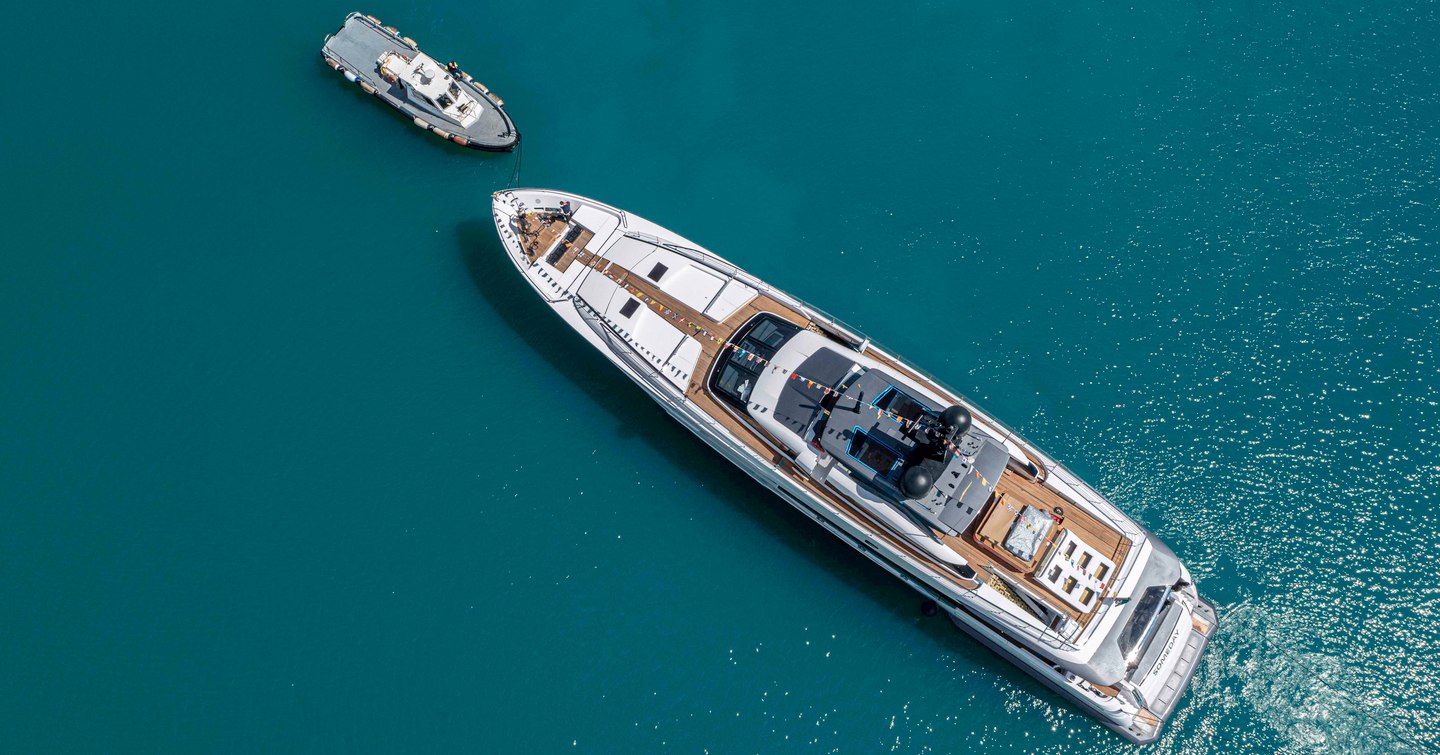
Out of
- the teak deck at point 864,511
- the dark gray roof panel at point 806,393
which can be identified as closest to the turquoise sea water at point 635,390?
the teak deck at point 864,511

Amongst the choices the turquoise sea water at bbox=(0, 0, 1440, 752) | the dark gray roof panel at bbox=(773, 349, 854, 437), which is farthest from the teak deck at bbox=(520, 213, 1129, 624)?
the turquoise sea water at bbox=(0, 0, 1440, 752)

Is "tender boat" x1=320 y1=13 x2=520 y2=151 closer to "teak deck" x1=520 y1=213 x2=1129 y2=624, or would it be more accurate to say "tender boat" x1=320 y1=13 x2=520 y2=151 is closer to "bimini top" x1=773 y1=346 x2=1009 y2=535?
"teak deck" x1=520 y1=213 x2=1129 y2=624

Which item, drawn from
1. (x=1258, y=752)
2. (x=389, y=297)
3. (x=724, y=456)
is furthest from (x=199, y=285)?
(x=1258, y=752)

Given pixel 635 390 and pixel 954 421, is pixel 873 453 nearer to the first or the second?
pixel 954 421

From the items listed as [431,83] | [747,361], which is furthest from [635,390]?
[431,83]

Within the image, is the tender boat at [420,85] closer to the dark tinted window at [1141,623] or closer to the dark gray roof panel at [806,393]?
the dark gray roof panel at [806,393]

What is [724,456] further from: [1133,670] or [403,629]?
[1133,670]

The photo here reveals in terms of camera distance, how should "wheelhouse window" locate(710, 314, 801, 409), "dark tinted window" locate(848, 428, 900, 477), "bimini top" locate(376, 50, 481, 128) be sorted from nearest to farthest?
"dark tinted window" locate(848, 428, 900, 477) → "wheelhouse window" locate(710, 314, 801, 409) → "bimini top" locate(376, 50, 481, 128)
